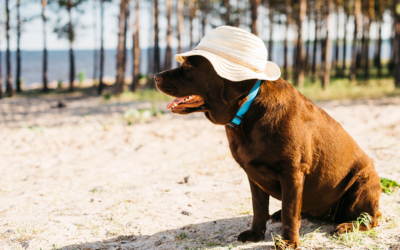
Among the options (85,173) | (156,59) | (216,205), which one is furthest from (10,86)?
(216,205)

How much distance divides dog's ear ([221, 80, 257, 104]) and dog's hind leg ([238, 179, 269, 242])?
938 millimetres

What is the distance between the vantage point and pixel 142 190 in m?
4.43

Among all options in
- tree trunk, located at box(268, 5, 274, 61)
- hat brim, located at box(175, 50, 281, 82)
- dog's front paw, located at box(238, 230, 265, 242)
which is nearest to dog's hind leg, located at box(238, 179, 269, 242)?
dog's front paw, located at box(238, 230, 265, 242)

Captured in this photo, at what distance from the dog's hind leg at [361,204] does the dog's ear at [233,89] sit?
4.66 ft

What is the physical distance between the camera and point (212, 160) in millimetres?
5953

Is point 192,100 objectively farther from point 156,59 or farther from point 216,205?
point 156,59

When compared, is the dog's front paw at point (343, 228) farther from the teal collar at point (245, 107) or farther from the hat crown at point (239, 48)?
the hat crown at point (239, 48)

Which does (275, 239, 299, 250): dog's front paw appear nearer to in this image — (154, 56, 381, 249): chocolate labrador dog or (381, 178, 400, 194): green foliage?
(154, 56, 381, 249): chocolate labrador dog

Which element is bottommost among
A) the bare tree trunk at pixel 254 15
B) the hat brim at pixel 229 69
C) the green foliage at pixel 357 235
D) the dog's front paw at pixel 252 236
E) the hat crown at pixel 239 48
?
the dog's front paw at pixel 252 236

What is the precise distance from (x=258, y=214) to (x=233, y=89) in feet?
4.21

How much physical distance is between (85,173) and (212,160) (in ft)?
7.47

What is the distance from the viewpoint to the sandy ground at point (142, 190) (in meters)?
3.08

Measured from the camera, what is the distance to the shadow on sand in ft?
9.69

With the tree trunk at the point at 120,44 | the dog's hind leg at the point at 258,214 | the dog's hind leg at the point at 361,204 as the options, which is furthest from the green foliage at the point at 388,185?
the tree trunk at the point at 120,44
